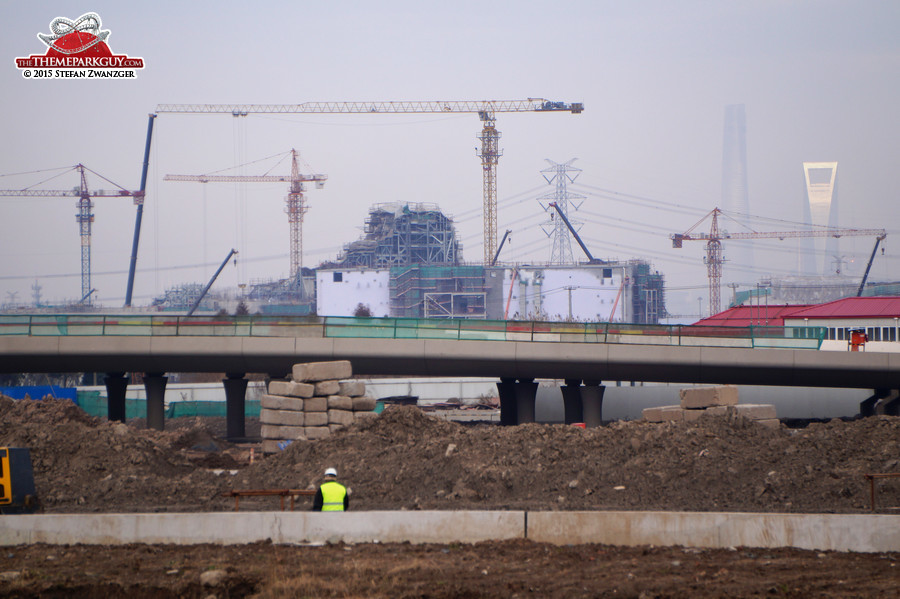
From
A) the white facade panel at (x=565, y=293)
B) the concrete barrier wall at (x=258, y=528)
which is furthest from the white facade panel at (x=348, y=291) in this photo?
the concrete barrier wall at (x=258, y=528)

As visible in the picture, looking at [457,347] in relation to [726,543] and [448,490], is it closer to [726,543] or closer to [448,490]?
[448,490]

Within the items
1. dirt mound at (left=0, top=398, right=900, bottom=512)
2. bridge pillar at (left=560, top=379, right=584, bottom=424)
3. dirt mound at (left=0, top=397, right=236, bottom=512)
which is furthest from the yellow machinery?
bridge pillar at (left=560, top=379, right=584, bottom=424)

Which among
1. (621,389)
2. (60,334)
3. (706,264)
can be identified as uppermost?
(706,264)

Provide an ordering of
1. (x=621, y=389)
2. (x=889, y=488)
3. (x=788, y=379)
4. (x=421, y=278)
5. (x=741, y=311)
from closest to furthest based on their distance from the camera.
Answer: (x=889, y=488) < (x=788, y=379) < (x=621, y=389) < (x=741, y=311) < (x=421, y=278)

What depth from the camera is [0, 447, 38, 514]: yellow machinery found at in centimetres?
1622

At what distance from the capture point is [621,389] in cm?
4706

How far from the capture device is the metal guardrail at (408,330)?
109ft

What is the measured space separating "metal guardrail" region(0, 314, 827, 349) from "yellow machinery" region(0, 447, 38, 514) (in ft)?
51.8

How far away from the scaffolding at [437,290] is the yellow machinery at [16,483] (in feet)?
528

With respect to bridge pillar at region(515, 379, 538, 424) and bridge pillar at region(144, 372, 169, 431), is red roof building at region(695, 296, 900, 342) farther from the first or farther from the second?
bridge pillar at region(144, 372, 169, 431)

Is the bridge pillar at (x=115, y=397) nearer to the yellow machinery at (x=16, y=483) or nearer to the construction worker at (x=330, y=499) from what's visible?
the yellow machinery at (x=16, y=483)

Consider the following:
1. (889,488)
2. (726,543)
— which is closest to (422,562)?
(726,543)

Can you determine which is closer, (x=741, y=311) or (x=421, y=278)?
(x=741, y=311)

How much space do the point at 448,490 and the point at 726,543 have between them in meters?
6.57
